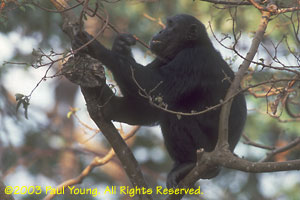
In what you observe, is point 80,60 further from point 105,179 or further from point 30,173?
point 105,179

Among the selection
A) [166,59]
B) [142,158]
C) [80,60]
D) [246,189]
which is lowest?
[80,60]

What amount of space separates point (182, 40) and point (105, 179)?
8.67 meters

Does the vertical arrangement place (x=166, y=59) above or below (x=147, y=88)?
above

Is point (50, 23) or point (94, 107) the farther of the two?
Result: point (50, 23)

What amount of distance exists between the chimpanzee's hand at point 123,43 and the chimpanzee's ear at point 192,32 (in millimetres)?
1222

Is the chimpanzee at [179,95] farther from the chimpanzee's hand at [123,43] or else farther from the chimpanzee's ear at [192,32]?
the chimpanzee's ear at [192,32]

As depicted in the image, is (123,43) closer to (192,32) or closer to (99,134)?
(192,32)

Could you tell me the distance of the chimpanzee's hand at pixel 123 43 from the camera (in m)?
5.27

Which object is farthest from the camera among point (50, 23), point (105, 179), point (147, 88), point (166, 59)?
point (105, 179)

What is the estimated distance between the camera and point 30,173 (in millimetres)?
12648

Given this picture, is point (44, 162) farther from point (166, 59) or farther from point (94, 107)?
point (94, 107)

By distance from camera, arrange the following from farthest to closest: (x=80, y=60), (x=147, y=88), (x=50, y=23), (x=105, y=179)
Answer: (x=105, y=179) → (x=50, y=23) → (x=147, y=88) → (x=80, y=60)

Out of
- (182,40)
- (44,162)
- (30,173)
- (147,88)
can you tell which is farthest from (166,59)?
(30,173)

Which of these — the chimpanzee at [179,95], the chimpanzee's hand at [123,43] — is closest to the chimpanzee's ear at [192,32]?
the chimpanzee at [179,95]
